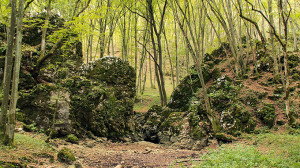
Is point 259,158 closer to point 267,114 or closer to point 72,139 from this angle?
point 267,114

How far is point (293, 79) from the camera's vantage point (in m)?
9.61

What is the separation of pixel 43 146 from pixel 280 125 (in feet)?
30.3

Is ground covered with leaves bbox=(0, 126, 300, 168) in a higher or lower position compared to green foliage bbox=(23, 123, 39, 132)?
lower

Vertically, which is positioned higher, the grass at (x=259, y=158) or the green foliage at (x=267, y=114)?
the green foliage at (x=267, y=114)

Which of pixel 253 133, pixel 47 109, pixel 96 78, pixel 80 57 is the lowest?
pixel 253 133

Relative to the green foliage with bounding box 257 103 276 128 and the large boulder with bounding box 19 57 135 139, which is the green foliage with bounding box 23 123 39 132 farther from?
the green foliage with bounding box 257 103 276 128

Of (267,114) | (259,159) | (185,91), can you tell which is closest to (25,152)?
(259,159)

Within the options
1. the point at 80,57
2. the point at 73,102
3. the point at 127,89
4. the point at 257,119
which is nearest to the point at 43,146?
the point at 73,102

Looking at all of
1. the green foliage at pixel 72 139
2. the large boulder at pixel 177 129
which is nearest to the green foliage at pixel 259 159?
the large boulder at pixel 177 129

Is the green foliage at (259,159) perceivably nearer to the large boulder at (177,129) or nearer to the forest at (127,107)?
the forest at (127,107)

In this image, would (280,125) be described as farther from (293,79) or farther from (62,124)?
(62,124)

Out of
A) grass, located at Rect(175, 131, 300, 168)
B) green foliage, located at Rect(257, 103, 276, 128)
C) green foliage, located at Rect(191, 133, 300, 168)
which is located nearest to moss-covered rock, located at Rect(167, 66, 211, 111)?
green foliage, located at Rect(257, 103, 276, 128)

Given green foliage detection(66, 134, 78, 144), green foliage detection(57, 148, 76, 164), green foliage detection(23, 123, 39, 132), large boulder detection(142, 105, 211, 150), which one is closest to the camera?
green foliage detection(57, 148, 76, 164)

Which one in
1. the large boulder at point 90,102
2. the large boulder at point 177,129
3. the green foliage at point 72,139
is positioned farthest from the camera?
the large boulder at point 177,129
